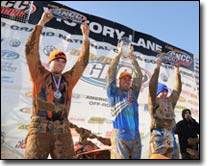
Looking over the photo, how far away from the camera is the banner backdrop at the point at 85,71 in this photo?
2.50 m

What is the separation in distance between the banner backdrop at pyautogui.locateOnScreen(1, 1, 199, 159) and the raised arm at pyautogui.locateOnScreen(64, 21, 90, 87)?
0.03m

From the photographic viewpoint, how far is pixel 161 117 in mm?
3025

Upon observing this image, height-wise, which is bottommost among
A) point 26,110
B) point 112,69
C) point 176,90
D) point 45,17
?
point 26,110

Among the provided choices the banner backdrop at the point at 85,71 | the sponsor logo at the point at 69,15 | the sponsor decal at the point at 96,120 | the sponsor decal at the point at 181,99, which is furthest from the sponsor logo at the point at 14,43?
the sponsor decal at the point at 181,99

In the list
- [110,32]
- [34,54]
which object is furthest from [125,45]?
[34,54]

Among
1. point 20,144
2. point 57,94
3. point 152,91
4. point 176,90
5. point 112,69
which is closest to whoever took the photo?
point 20,144

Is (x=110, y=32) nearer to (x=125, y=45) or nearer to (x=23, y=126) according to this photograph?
(x=125, y=45)

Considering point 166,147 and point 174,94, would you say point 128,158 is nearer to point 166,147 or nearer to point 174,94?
point 166,147

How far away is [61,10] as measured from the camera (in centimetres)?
277

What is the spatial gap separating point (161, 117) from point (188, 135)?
0.28 metres

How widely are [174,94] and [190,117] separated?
0.78 feet

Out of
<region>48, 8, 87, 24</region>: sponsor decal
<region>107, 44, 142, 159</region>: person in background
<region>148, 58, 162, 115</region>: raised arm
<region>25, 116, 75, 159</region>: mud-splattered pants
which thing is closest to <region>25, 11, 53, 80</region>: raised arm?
<region>48, 8, 87, 24</region>: sponsor decal

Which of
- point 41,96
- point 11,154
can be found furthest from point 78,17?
point 11,154

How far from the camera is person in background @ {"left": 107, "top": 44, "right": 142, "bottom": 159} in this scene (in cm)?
277
